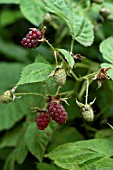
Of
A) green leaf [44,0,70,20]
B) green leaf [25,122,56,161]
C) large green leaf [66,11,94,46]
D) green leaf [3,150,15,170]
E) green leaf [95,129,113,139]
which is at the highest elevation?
green leaf [44,0,70,20]

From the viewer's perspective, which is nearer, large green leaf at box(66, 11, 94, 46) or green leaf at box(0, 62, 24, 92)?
large green leaf at box(66, 11, 94, 46)

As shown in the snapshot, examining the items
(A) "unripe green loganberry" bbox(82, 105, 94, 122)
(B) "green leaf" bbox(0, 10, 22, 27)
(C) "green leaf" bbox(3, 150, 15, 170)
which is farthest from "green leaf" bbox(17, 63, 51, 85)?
(B) "green leaf" bbox(0, 10, 22, 27)

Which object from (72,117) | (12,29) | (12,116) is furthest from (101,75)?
(12,29)

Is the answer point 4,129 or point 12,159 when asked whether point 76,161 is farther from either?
point 4,129

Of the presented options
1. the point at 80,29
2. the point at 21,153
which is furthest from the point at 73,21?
the point at 21,153

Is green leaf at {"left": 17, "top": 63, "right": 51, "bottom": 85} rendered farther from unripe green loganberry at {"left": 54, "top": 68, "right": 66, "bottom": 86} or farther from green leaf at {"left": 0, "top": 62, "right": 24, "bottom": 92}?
green leaf at {"left": 0, "top": 62, "right": 24, "bottom": 92}

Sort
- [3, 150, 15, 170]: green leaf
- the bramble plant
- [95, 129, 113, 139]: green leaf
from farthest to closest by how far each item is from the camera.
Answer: [3, 150, 15, 170]: green leaf → [95, 129, 113, 139]: green leaf → the bramble plant

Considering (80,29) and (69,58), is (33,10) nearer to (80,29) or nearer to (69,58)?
(80,29)

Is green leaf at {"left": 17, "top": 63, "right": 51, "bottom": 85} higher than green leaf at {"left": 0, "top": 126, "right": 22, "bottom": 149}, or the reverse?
green leaf at {"left": 17, "top": 63, "right": 51, "bottom": 85}

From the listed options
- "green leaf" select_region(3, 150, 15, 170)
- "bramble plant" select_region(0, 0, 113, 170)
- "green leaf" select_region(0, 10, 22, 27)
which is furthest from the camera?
"green leaf" select_region(0, 10, 22, 27)
